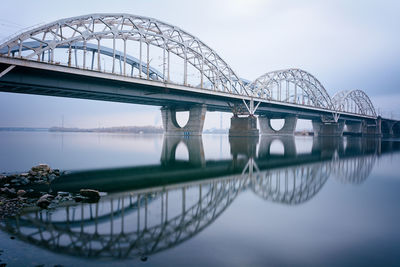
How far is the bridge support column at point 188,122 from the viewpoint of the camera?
5667 cm

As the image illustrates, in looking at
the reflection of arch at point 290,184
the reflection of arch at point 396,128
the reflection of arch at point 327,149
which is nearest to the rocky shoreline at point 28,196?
the reflection of arch at point 290,184

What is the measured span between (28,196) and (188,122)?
5127 centimetres

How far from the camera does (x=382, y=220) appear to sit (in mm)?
7082

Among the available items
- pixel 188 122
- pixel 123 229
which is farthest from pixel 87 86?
pixel 123 229

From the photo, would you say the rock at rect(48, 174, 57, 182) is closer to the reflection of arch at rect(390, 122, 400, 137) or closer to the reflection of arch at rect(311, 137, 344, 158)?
the reflection of arch at rect(311, 137, 344, 158)

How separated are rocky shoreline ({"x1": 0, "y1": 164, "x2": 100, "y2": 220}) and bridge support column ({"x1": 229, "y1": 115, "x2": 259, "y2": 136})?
1970 inches

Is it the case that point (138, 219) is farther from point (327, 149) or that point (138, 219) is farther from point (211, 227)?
point (327, 149)

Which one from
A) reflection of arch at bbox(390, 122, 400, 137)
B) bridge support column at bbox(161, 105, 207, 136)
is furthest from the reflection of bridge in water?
reflection of arch at bbox(390, 122, 400, 137)

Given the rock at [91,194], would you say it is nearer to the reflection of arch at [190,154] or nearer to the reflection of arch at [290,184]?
the reflection of arch at [290,184]

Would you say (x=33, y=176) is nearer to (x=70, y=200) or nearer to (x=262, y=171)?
(x=70, y=200)

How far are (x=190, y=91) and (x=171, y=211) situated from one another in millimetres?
41220

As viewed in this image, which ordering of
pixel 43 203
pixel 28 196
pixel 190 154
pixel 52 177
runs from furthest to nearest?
pixel 190 154 < pixel 52 177 < pixel 28 196 < pixel 43 203

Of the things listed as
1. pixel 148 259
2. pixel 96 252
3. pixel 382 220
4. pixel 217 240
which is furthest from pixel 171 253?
pixel 382 220

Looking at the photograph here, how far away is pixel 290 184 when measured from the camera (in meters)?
12.3
